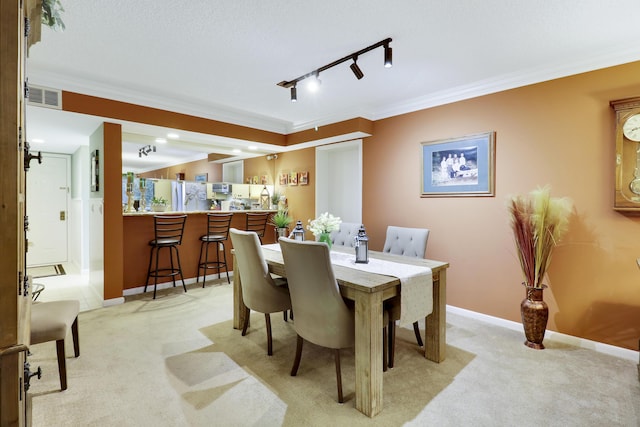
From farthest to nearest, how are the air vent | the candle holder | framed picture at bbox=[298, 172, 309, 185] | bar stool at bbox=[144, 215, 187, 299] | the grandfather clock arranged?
framed picture at bbox=[298, 172, 309, 185] → the candle holder → bar stool at bbox=[144, 215, 187, 299] → the air vent → the grandfather clock

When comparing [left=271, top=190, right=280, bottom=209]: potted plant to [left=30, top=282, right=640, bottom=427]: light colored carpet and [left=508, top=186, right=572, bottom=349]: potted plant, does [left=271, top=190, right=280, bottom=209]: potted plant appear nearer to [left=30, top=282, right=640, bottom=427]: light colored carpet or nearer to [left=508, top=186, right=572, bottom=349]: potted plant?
[left=30, top=282, right=640, bottom=427]: light colored carpet

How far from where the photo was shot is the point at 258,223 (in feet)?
17.3

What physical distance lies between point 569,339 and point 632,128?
5.95 ft

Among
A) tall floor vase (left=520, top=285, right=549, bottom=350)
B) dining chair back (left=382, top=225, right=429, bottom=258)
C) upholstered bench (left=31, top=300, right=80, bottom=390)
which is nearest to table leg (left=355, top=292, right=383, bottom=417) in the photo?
dining chair back (left=382, top=225, right=429, bottom=258)

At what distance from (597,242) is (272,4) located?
3.13 m

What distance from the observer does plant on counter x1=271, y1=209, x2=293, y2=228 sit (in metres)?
5.04

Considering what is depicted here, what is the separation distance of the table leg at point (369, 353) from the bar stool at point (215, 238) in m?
3.19

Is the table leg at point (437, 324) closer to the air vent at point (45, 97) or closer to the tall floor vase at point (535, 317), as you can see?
the tall floor vase at point (535, 317)

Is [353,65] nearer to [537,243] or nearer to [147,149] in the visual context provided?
[537,243]

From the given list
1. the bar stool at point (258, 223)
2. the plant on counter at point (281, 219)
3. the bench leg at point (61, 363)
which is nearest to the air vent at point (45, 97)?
the bench leg at point (61, 363)

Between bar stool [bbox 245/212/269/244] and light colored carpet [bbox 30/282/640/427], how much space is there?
231 cm

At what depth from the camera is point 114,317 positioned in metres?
3.25

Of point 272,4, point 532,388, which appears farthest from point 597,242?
point 272,4

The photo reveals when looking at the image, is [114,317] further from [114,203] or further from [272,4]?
[272,4]
